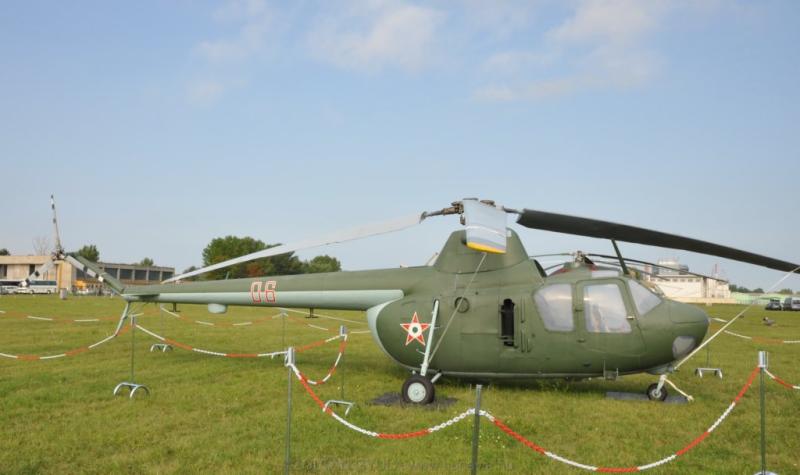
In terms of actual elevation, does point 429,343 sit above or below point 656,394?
above

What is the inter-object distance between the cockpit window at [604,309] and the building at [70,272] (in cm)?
9375

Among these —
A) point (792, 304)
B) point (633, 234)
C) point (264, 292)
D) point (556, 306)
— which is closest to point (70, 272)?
point (264, 292)

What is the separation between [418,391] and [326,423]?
2020 mm

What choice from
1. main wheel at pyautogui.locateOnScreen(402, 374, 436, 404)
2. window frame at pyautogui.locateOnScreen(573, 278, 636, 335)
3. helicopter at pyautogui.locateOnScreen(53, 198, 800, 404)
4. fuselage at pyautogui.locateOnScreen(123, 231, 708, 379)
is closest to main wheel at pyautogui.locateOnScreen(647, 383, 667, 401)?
helicopter at pyautogui.locateOnScreen(53, 198, 800, 404)

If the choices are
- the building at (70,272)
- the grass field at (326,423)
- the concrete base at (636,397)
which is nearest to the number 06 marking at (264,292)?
the grass field at (326,423)

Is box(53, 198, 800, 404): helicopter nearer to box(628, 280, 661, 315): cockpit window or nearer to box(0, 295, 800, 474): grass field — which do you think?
box(628, 280, 661, 315): cockpit window

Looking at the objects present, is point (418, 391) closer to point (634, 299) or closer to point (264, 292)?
point (634, 299)

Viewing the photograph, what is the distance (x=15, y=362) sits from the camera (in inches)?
541

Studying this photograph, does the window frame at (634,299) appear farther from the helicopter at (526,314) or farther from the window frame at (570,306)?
the window frame at (570,306)

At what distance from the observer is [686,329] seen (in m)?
9.73

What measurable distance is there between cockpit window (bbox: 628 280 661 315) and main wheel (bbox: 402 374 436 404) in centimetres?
390

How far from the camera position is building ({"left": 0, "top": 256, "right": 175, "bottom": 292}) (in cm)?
10208

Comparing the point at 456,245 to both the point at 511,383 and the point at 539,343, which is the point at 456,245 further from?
the point at 511,383

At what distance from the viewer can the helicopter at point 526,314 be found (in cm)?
969
